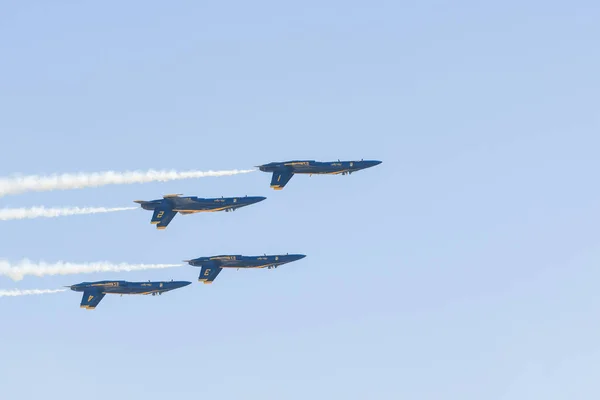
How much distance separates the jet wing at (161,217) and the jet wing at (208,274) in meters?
12.4

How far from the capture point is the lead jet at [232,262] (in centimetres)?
18175

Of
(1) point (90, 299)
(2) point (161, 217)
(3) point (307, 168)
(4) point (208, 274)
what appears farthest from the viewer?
(4) point (208, 274)

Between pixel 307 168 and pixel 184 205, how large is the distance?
20.8m

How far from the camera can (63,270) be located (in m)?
175

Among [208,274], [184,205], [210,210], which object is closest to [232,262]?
[208,274]

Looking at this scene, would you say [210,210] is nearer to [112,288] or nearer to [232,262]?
[232,262]

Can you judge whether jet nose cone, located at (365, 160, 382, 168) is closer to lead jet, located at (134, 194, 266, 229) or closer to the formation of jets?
the formation of jets

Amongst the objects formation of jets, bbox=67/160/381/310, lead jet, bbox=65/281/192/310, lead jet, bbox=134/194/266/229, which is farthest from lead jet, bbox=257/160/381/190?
lead jet, bbox=65/281/192/310

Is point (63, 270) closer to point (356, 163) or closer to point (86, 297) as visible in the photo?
point (86, 297)

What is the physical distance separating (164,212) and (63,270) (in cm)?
1855

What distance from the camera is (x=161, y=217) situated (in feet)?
570

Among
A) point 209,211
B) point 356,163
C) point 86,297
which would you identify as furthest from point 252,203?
point 86,297

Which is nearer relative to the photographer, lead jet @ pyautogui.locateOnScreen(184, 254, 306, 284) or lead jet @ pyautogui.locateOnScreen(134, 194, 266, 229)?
lead jet @ pyautogui.locateOnScreen(134, 194, 266, 229)

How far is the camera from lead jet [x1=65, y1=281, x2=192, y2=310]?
181250mm
